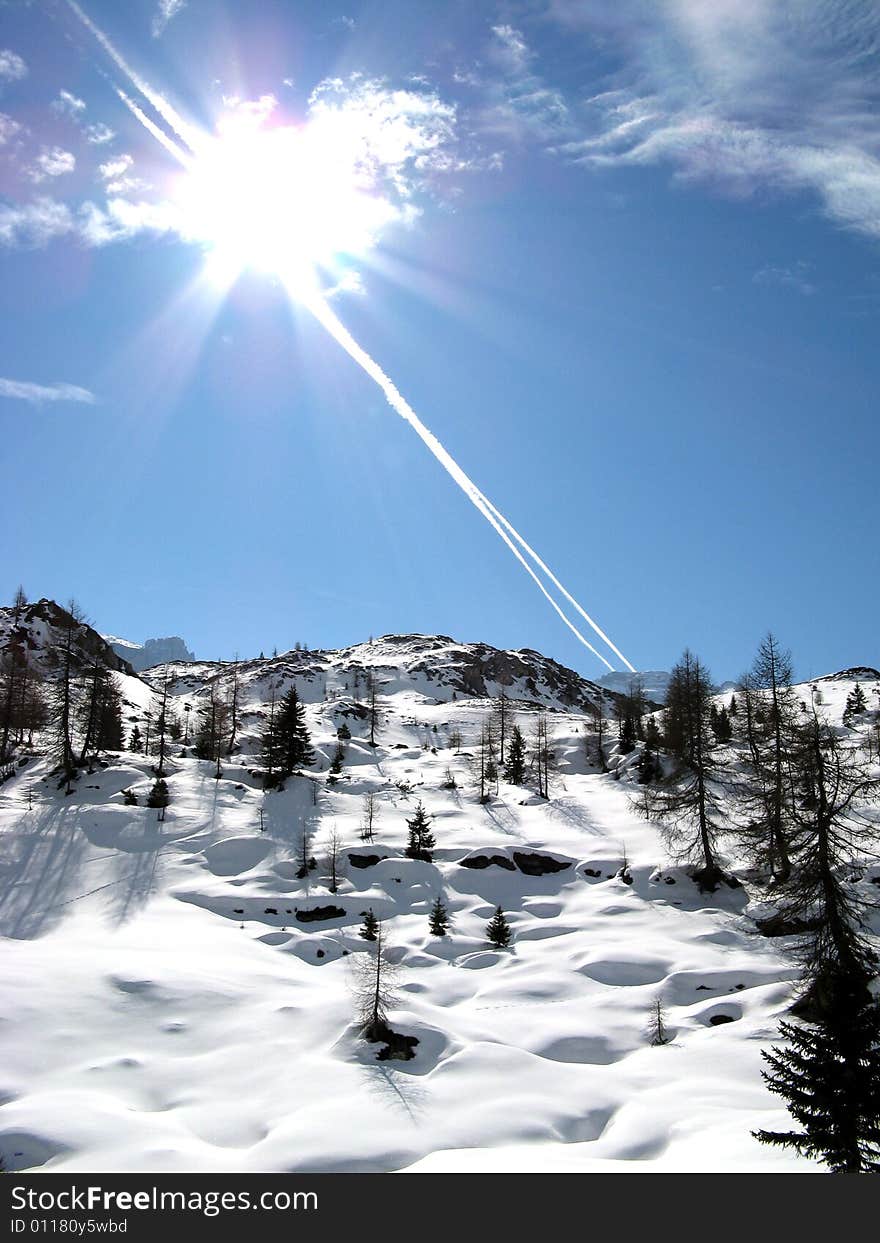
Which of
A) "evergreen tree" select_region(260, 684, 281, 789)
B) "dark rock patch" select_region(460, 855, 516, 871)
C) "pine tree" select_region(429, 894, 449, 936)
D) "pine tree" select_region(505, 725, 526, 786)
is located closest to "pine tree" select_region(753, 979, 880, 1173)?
"pine tree" select_region(429, 894, 449, 936)

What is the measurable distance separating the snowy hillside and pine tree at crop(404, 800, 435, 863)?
1.06 m

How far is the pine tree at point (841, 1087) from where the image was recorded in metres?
11.8

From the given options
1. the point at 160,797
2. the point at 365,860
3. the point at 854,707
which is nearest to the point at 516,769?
the point at 365,860

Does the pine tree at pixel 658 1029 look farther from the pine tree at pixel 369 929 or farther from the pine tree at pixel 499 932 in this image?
the pine tree at pixel 369 929

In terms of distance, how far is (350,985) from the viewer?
27141 millimetres

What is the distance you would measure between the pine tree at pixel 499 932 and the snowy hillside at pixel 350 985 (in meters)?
0.70

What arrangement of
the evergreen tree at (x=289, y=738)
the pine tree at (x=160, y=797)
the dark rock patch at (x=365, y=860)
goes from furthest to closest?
the evergreen tree at (x=289, y=738) < the pine tree at (x=160, y=797) < the dark rock patch at (x=365, y=860)

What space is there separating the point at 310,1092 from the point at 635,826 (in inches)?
1367

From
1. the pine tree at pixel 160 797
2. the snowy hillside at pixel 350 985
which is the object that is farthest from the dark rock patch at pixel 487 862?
the pine tree at pixel 160 797

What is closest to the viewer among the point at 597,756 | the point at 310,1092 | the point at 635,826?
the point at 310,1092

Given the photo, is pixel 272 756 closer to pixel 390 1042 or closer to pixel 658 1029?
pixel 390 1042

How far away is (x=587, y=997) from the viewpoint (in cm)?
2628
